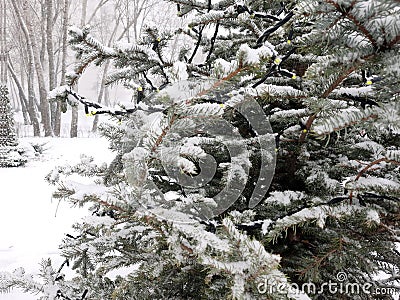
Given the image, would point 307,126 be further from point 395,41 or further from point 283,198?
point 395,41

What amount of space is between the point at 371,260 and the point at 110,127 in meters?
1.48

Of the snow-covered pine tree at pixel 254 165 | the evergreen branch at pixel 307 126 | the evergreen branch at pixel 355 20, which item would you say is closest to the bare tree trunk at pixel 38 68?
the snow-covered pine tree at pixel 254 165

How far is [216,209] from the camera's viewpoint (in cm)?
132

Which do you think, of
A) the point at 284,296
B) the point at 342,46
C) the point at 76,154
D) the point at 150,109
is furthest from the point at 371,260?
the point at 76,154

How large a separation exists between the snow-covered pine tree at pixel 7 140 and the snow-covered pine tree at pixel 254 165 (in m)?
8.47

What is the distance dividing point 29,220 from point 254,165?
4.89 m

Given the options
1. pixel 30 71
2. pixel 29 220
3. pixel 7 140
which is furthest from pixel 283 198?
pixel 30 71

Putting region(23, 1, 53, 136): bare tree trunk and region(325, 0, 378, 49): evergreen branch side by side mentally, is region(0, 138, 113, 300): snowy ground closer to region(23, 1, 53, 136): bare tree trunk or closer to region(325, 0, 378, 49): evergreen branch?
region(325, 0, 378, 49): evergreen branch

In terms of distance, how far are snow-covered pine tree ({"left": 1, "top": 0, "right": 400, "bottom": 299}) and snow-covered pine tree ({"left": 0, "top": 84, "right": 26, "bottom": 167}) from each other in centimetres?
847

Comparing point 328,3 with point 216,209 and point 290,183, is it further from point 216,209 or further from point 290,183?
point 290,183

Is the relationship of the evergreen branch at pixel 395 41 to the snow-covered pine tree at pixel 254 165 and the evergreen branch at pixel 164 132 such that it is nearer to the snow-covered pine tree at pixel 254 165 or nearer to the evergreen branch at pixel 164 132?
the snow-covered pine tree at pixel 254 165

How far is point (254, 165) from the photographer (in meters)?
1.55

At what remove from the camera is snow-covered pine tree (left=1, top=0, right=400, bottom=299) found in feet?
2.45

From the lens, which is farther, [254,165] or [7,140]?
[7,140]
